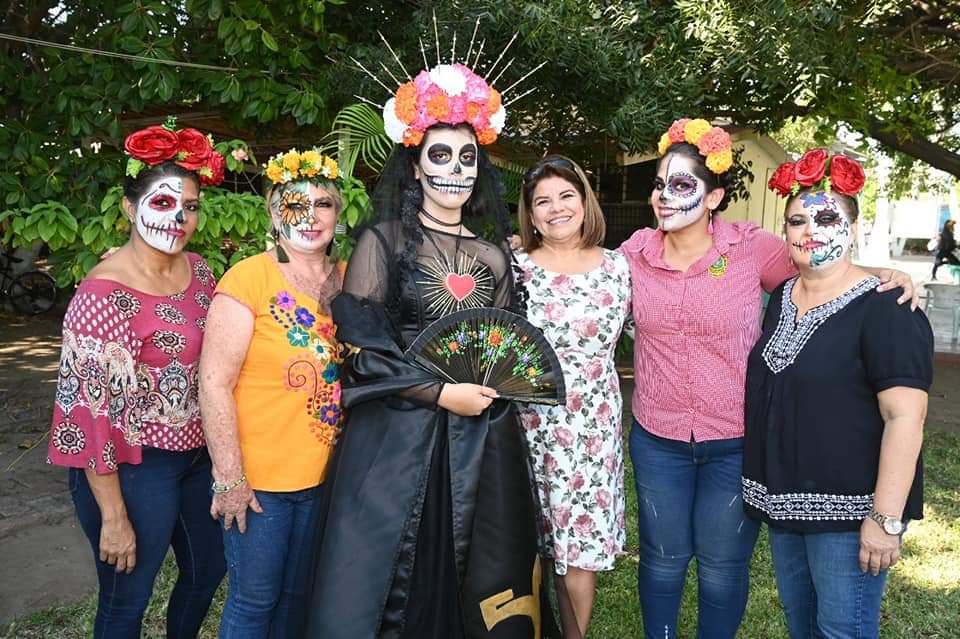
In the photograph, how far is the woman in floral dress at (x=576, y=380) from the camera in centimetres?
296

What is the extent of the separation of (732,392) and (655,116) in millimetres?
2946

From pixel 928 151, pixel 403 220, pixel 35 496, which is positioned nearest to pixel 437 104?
pixel 403 220

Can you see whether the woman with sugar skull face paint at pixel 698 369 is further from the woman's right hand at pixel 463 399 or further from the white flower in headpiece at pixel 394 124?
the white flower in headpiece at pixel 394 124

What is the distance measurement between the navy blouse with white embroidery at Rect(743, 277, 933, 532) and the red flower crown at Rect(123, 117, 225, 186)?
6.87 ft

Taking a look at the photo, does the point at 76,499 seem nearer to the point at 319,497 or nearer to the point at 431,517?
the point at 319,497

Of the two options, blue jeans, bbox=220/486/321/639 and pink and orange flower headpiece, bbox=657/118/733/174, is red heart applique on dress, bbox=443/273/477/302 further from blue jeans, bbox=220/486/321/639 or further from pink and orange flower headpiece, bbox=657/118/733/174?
pink and orange flower headpiece, bbox=657/118/733/174

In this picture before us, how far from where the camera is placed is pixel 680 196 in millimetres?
2932

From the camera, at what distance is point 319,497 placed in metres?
2.66

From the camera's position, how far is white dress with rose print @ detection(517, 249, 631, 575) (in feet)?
9.68

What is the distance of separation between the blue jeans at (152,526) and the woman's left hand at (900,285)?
235 cm

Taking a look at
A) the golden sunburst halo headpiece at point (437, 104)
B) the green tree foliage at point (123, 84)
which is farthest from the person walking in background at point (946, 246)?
the golden sunburst halo headpiece at point (437, 104)

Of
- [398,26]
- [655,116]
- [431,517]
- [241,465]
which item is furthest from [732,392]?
[398,26]

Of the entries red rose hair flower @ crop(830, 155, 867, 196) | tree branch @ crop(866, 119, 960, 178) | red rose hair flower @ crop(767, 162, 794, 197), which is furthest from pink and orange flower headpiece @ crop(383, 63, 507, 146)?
tree branch @ crop(866, 119, 960, 178)

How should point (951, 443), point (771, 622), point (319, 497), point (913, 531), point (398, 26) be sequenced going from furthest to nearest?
point (951, 443) → point (398, 26) → point (913, 531) → point (771, 622) → point (319, 497)
